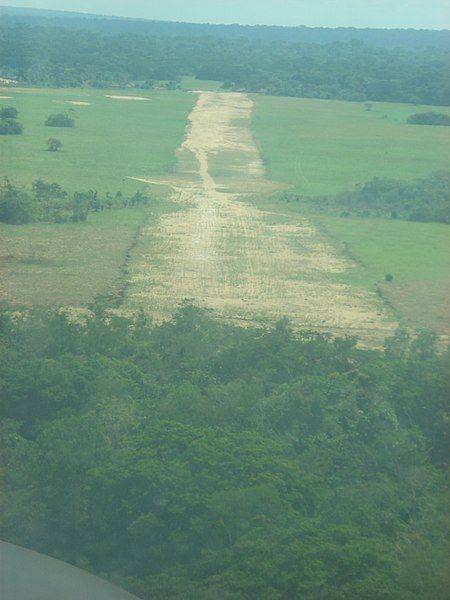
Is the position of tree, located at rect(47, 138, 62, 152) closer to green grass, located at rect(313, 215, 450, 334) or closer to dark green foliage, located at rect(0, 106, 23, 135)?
dark green foliage, located at rect(0, 106, 23, 135)

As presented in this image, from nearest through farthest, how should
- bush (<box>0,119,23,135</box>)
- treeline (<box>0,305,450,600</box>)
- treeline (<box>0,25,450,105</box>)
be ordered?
1. treeline (<box>0,305,450,600</box>)
2. bush (<box>0,119,23,135</box>)
3. treeline (<box>0,25,450,105</box>)

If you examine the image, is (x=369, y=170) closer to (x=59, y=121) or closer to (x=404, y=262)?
(x=404, y=262)

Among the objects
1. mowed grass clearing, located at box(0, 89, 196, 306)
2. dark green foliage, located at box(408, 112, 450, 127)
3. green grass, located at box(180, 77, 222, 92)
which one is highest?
dark green foliage, located at box(408, 112, 450, 127)

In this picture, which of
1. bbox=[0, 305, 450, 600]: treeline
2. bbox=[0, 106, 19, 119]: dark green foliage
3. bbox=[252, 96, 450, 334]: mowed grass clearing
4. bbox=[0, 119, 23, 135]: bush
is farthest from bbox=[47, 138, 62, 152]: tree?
bbox=[0, 305, 450, 600]: treeline

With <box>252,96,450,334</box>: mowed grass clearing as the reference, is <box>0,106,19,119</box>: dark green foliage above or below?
above

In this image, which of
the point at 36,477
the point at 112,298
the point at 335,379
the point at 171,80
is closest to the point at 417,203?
the point at 112,298

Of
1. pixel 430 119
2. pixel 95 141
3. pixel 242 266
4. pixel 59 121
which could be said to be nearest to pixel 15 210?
pixel 242 266
